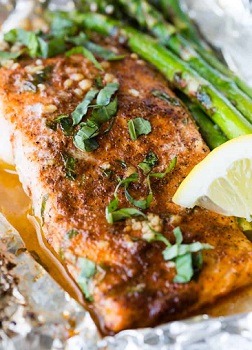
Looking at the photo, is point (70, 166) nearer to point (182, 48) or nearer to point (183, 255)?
point (183, 255)

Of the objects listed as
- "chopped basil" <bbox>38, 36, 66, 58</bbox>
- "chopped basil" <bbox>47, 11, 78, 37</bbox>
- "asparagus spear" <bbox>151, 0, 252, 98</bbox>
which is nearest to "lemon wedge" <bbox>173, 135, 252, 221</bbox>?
"asparagus spear" <bbox>151, 0, 252, 98</bbox>

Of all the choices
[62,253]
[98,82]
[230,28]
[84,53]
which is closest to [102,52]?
[84,53]

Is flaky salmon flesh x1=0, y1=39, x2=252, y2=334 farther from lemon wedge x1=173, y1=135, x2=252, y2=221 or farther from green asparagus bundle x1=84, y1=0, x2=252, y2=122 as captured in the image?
green asparagus bundle x1=84, y1=0, x2=252, y2=122

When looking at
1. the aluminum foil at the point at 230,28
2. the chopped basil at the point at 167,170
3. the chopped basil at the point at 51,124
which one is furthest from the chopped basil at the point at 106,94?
the aluminum foil at the point at 230,28

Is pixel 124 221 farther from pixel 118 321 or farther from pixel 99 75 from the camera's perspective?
pixel 99 75

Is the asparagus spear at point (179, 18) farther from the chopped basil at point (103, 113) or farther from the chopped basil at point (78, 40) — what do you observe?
the chopped basil at point (103, 113)
